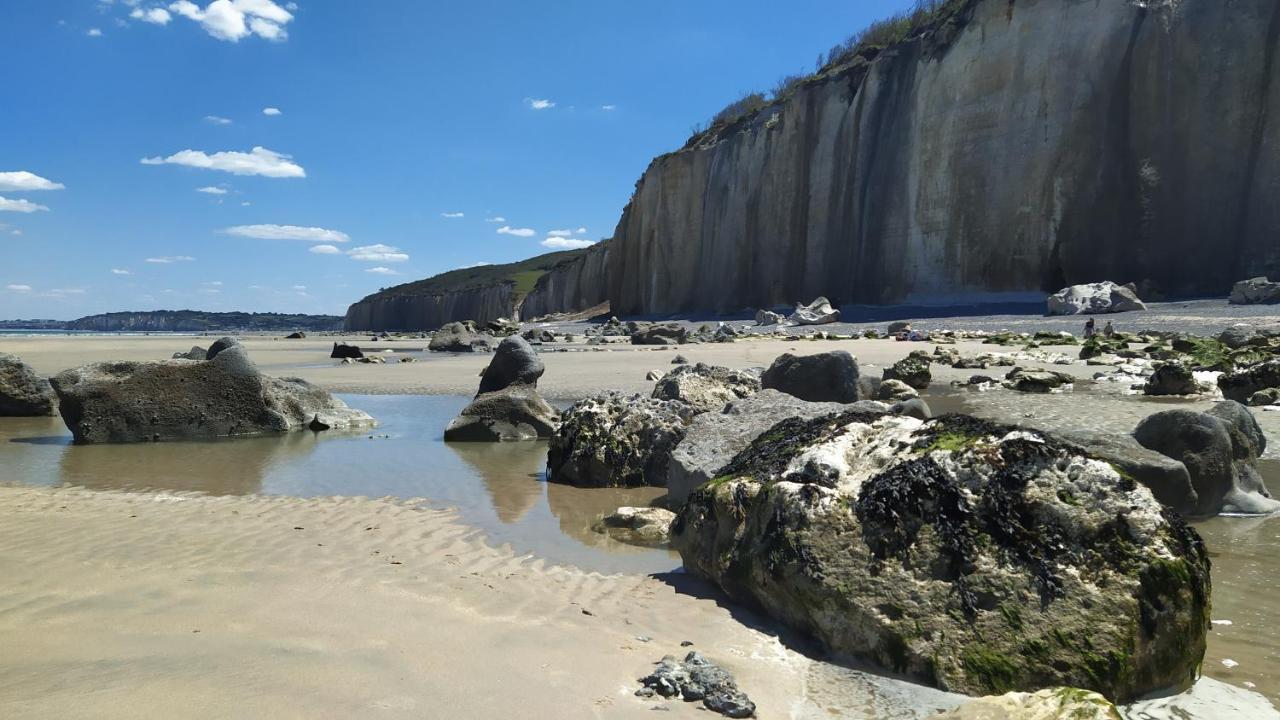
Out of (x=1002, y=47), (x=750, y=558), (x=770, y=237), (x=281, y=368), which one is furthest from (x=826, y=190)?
(x=750, y=558)

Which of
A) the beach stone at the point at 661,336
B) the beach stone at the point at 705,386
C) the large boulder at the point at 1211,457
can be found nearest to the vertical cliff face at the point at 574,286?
the beach stone at the point at 661,336

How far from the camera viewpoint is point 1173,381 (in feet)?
34.1

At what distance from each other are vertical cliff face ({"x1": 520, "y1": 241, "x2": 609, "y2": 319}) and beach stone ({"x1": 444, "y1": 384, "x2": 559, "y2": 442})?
53438 mm

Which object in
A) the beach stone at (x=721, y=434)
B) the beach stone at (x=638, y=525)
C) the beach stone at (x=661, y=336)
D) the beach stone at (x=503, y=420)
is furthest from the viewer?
the beach stone at (x=661, y=336)

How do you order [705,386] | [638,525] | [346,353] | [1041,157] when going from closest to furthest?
[638,525] → [705,386] → [346,353] → [1041,157]

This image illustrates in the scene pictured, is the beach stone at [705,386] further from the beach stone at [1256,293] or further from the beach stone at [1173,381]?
the beach stone at [1256,293]

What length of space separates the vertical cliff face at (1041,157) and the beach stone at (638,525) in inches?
1075

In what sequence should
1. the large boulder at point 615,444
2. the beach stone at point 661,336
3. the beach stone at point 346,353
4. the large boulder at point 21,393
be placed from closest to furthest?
the large boulder at point 615,444 < the large boulder at point 21,393 < the beach stone at point 346,353 < the beach stone at point 661,336

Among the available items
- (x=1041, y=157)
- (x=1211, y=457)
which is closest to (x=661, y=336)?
(x=1041, y=157)

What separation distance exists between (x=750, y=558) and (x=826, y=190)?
36.7m

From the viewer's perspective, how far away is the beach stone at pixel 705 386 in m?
8.27

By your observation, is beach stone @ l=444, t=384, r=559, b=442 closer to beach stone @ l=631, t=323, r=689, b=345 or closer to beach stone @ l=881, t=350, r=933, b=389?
beach stone @ l=881, t=350, r=933, b=389

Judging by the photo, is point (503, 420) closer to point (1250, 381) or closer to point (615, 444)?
point (615, 444)

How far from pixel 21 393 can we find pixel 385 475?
272 inches
